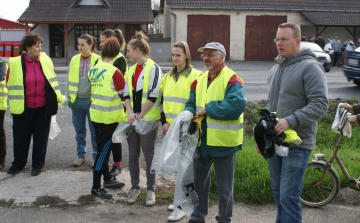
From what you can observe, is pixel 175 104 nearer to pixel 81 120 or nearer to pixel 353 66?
pixel 81 120

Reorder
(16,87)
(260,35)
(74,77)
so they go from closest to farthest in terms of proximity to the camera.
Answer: (16,87) → (74,77) → (260,35)

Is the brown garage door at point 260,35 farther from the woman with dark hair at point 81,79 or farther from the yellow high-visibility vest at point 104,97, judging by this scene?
the yellow high-visibility vest at point 104,97

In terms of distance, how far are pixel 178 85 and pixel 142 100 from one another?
56 cm

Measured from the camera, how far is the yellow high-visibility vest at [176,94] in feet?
16.4

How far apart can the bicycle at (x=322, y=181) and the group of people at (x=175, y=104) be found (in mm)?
1312

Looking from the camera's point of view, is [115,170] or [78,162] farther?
[78,162]

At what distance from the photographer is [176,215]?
4.91 m

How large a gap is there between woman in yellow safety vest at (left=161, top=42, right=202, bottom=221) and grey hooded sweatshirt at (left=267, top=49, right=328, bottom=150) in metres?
1.18

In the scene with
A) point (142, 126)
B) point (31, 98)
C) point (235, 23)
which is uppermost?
point (235, 23)

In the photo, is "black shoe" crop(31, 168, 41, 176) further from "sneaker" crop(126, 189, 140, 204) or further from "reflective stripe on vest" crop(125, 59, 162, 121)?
"reflective stripe on vest" crop(125, 59, 162, 121)

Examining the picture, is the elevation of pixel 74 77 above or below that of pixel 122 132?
above

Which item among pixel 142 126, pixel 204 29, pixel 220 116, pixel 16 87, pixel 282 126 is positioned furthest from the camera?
pixel 204 29

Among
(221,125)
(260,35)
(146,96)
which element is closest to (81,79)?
(146,96)

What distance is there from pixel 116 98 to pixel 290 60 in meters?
2.43
